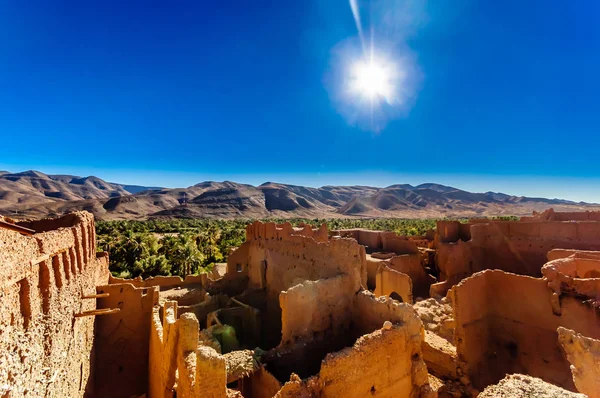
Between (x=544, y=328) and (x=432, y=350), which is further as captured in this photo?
(x=432, y=350)

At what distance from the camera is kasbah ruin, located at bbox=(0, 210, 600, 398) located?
6625mm

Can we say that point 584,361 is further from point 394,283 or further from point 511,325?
point 394,283

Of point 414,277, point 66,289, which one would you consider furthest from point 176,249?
point 66,289

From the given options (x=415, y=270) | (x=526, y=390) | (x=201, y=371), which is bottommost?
(x=415, y=270)

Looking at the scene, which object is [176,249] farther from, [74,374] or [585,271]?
[585,271]

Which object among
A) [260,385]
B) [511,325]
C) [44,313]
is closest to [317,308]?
[260,385]

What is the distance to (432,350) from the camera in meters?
13.1

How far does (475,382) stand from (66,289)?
45.2 feet

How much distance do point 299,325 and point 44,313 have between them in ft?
21.0

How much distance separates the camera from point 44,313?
677 centimetres

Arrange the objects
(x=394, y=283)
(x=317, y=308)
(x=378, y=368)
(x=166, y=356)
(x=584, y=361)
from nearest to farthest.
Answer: (x=584, y=361)
(x=378, y=368)
(x=166, y=356)
(x=317, y=308)
(x=394, y=283)

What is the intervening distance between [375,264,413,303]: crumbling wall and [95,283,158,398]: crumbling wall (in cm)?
1190

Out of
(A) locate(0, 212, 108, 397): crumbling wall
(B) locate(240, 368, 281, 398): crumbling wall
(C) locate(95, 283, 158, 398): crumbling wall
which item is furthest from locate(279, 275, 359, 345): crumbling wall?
(C) locate(95, 283, 158, 398): crumbling wall

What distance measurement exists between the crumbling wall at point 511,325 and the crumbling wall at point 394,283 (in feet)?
14.1
